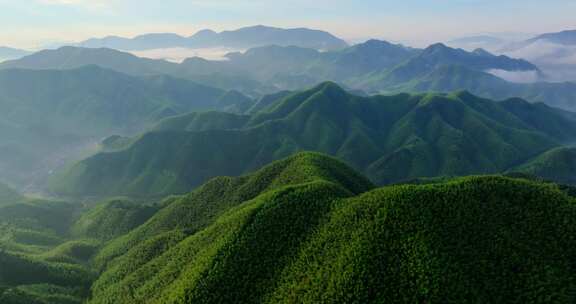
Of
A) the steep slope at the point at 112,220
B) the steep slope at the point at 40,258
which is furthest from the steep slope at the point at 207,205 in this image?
the steep slope at the point at 112,220

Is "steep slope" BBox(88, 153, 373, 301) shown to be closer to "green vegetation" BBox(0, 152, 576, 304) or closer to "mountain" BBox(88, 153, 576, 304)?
"green vegetation" BBox(0, 152, 576, 304)

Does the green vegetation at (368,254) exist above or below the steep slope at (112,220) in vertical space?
above

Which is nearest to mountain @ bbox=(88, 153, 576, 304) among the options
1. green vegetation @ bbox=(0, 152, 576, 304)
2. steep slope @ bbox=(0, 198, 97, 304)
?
green vegetation @ bbox=(0, 152, 576, 304)

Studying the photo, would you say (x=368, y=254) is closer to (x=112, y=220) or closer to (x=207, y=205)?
(x=207, y=205)

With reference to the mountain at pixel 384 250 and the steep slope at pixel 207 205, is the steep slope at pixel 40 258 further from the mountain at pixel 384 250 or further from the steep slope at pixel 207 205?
the mountain at pixel 384 250

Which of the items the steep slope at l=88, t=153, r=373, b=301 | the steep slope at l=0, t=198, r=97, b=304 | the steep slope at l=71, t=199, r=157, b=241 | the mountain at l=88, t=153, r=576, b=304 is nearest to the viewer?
the mountain at l=88, t=153, r=576, b=304

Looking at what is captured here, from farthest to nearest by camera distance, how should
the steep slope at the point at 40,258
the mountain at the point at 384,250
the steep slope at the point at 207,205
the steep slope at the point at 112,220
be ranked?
the steep slope at the point at 112,220 → the steep slope at the point at 207,205 → the steep slope at the point at 40,258 → the mountain at the point at 384,250

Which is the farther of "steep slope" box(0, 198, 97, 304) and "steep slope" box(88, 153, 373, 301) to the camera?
"steep slope" box(88, 153, 373, 301)

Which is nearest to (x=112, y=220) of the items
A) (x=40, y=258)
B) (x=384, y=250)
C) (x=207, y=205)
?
(x=40, y=258)
